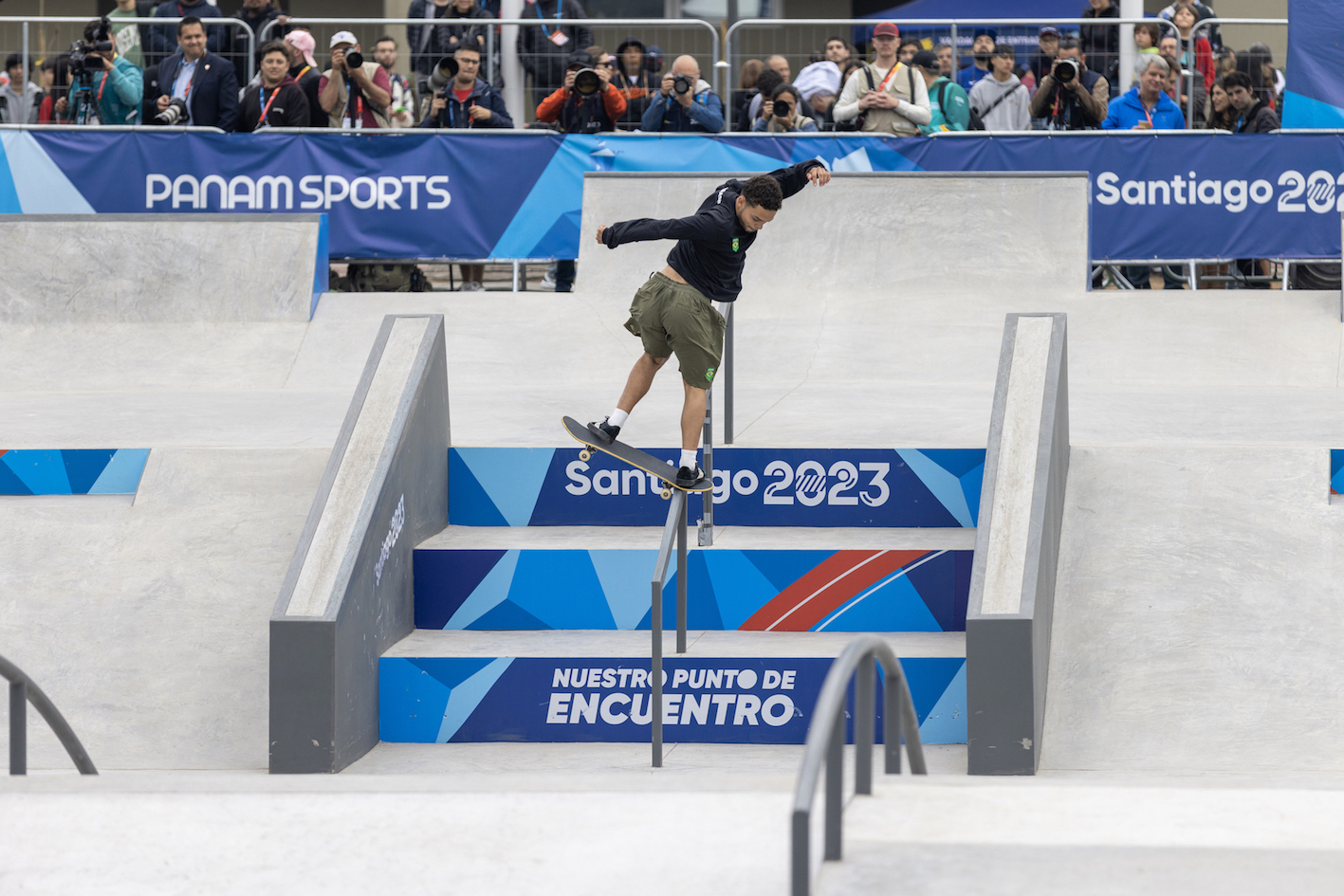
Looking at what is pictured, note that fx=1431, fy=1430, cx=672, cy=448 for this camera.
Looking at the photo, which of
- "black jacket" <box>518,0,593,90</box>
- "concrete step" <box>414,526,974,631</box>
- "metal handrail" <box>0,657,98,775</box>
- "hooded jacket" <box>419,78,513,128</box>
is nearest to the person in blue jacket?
"black jacket" <box>518,0,593,90</box>

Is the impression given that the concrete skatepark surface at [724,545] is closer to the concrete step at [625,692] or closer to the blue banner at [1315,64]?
the concrete step at [625,692]

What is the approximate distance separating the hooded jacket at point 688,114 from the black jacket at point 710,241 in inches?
229

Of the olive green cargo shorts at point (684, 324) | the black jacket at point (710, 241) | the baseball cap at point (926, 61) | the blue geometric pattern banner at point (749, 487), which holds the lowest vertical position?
the blue geometric pattern banner at point (749, 487)

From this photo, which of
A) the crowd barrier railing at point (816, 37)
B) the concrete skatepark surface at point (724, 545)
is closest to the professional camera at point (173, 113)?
the concrete skatepark surface at point (724, 545)

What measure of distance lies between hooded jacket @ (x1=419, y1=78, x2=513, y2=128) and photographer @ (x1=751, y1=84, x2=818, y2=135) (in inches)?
96.3

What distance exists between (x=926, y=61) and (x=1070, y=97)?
1.42 m

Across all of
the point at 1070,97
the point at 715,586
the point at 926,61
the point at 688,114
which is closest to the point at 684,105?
the point at 688,114

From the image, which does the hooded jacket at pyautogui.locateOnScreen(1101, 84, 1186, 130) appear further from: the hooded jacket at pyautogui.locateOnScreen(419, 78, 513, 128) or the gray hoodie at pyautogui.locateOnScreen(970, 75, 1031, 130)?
the hooded jacket at pyautogui.locateOnScreen(419, 78, 513, 128)

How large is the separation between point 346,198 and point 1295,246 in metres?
8.63

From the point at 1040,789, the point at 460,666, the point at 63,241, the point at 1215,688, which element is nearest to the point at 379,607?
the point at 460,666

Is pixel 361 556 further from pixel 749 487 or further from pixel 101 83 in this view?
pixel 101 83

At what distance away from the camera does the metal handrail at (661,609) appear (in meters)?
5.57

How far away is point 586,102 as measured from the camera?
528 inches

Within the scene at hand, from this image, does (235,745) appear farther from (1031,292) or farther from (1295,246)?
(1295,246)
